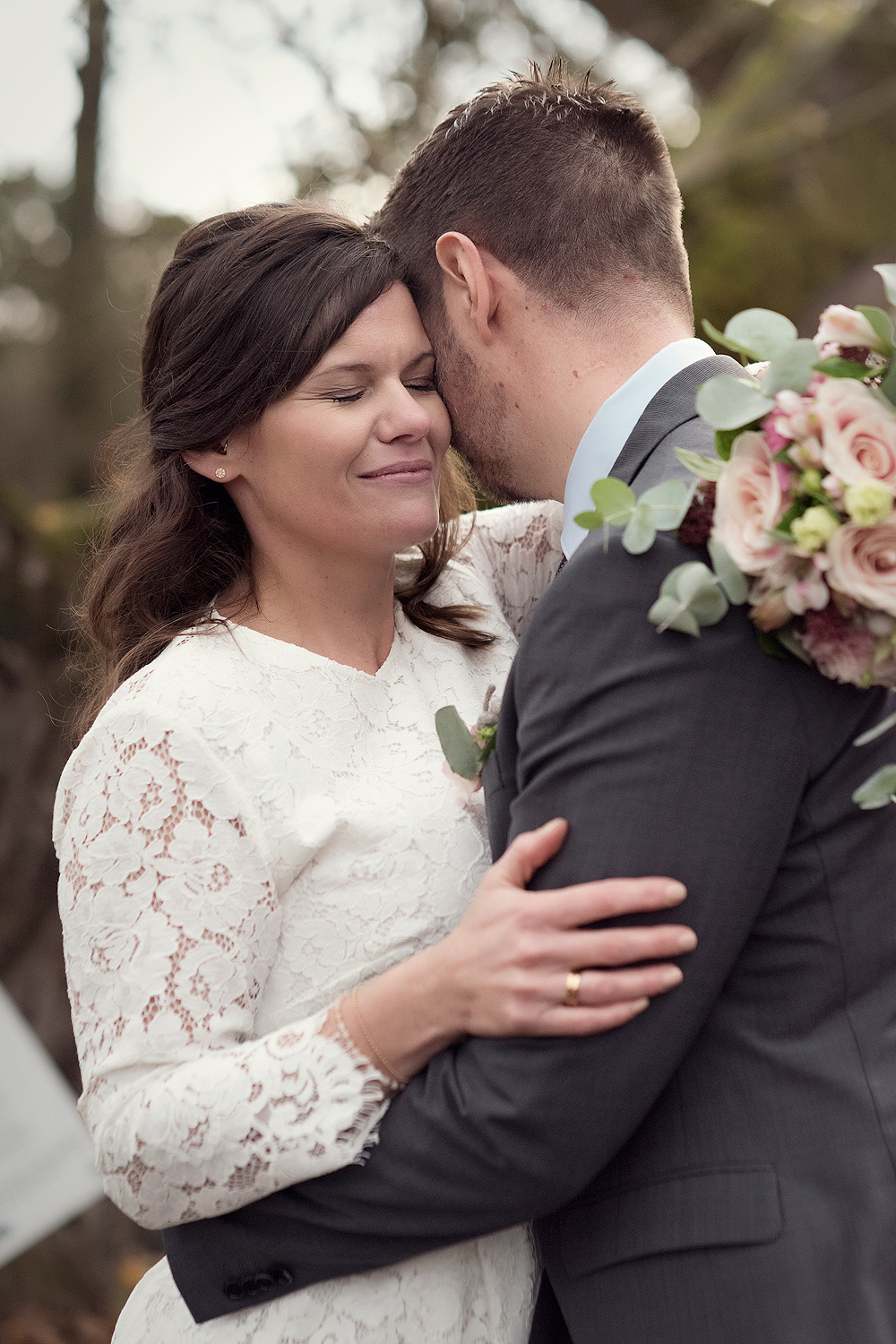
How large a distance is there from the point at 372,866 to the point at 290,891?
0.47 feet

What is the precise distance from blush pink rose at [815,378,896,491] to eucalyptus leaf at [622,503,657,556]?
8.7 inches

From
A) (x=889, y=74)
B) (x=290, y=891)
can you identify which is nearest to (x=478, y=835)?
(x=290, y=891)

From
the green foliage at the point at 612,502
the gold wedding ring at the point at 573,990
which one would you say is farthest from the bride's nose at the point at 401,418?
the gold wedding ring at the point at 573,990

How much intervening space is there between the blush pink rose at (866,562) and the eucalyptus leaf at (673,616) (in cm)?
17

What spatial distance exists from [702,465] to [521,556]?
1351mm

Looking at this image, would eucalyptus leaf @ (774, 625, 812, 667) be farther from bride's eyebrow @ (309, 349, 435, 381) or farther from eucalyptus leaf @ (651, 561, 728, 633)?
bride's eyebrow @ (309, 349, 435, 381)

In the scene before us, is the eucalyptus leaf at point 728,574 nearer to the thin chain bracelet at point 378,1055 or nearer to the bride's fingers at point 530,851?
the bride's fingers at point 530,851

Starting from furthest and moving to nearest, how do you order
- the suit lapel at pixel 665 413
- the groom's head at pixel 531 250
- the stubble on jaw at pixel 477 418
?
the stubble on jaw at pixel 477 418
the groom's head at pixel 531 250
the suit lapel at pixel 665 413

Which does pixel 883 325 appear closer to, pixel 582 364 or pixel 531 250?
pixel 582 364

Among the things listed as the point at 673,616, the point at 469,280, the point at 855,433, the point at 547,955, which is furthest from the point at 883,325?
the point at 469,280

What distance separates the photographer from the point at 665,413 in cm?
183

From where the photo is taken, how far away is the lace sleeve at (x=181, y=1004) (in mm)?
1646

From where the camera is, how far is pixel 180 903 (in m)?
1.77

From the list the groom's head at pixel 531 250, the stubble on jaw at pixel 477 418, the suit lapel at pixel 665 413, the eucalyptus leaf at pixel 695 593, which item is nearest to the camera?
the eucalyptus leaf at pixel 695 593
